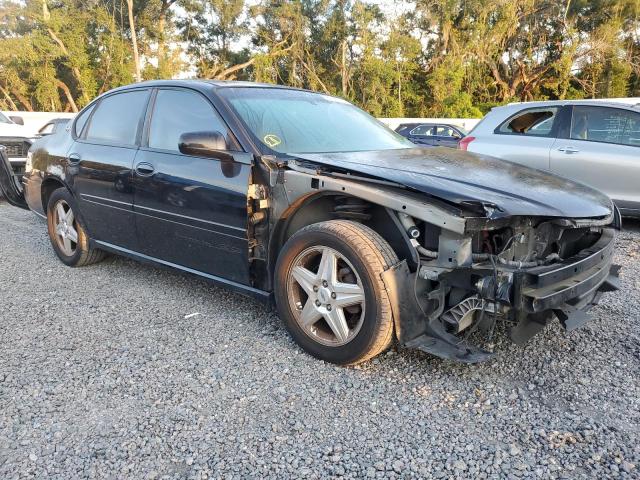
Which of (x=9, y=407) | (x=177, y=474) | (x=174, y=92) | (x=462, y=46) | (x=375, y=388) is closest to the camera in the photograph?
(x=177, y=474)

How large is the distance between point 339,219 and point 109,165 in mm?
2080

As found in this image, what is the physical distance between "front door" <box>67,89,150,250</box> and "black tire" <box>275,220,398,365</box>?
162cm

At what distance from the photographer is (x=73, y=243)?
480 cm

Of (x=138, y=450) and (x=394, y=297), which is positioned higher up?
(x=394, y=297)

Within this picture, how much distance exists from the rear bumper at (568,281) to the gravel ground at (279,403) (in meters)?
0.44

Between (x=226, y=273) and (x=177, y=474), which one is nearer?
(x=177, y=474)

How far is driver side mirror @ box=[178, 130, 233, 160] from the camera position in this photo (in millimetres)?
3197

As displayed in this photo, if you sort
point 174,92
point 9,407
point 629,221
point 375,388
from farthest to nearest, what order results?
point 629,221
point 174,92
point 375,388
point 9,407

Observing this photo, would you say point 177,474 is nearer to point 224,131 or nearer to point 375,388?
point 375,388

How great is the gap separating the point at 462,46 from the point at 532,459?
3209 centimetres

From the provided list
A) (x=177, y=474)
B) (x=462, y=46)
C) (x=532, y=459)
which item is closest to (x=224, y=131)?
(x=177, y=474)

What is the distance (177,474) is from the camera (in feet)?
6.79

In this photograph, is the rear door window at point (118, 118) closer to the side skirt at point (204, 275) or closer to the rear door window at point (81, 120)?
the rear door window at point (81, 120)

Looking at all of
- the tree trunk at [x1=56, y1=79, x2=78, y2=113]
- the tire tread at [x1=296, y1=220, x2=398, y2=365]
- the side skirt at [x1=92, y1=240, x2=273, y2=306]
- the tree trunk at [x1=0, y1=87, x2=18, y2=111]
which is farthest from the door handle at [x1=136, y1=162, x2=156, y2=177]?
the tree trunk at [x1=0, y1=87, x2=18, y2=111]
